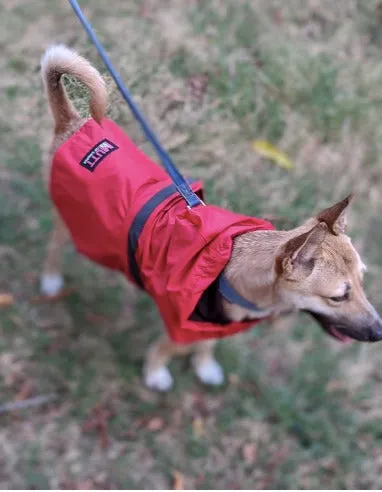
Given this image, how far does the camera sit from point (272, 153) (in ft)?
13.6

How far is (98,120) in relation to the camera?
2477 mm

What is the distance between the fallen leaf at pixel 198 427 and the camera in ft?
10.6

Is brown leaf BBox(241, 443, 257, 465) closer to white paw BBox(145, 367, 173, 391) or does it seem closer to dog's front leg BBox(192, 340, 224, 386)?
dog's front leg BBox(192, 340, 224, 386)

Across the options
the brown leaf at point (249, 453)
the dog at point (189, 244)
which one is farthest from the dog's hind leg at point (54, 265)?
the brown leaf at point (249, 453)

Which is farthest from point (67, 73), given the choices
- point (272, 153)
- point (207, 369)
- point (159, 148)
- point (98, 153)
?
point (272, 153)

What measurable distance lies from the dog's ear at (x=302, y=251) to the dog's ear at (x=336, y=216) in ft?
0.10

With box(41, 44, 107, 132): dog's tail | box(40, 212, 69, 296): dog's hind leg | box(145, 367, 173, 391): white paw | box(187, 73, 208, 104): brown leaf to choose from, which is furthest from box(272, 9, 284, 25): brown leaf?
box(145, 367, 173, 391): white paw

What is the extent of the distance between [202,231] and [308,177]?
2.04 metres

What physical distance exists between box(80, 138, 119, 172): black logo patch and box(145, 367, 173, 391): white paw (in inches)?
50.0

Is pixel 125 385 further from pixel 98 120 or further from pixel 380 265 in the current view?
pixel 380 265

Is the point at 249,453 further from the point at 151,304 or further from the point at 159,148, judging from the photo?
the point at 159,148

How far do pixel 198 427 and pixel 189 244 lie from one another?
1320 mm

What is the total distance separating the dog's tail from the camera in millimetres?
2318

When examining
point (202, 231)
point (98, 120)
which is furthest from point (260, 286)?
point (98, 120)
